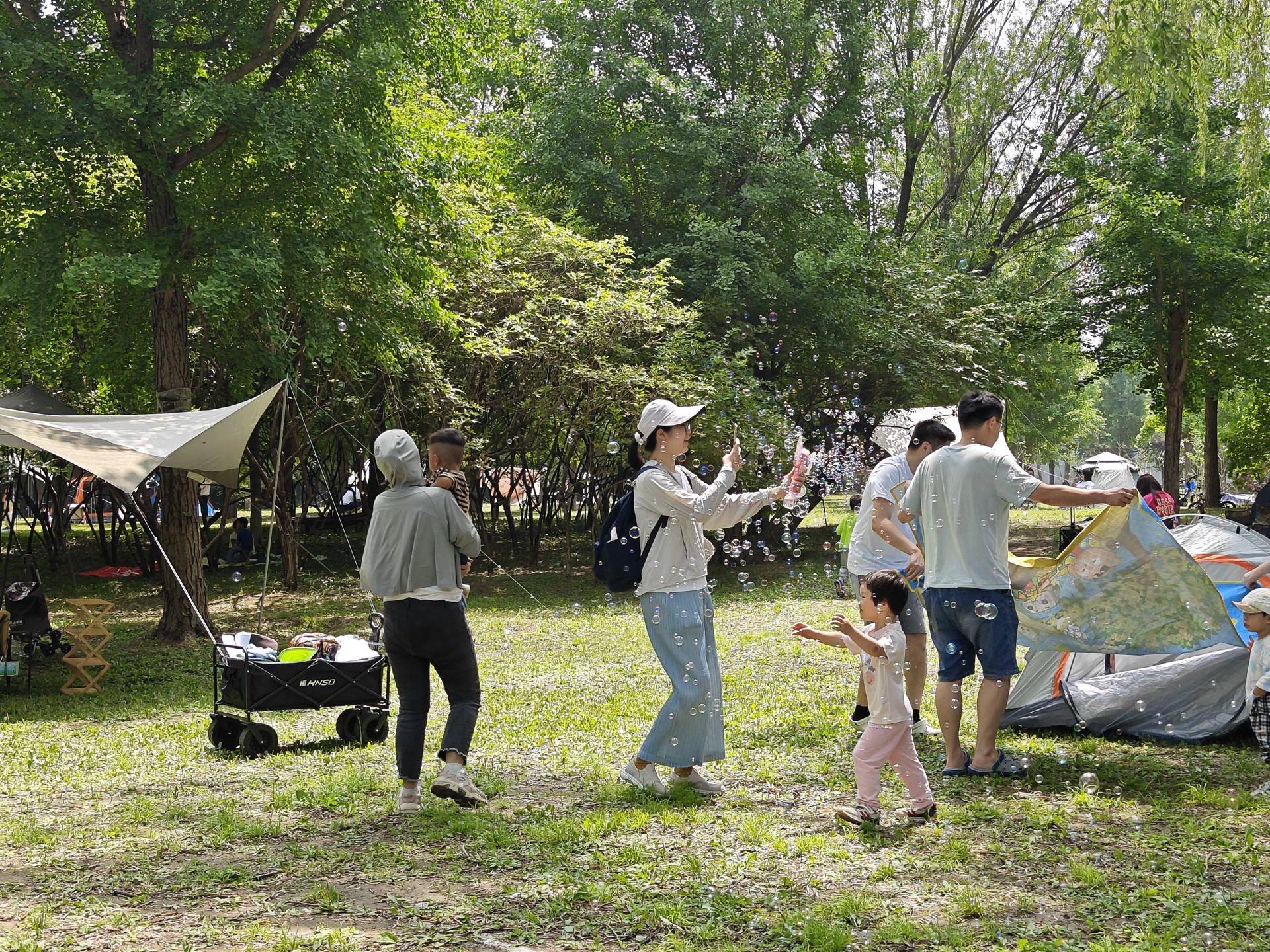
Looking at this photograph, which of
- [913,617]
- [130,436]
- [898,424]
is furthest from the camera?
[898,424]

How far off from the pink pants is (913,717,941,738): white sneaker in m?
1.78

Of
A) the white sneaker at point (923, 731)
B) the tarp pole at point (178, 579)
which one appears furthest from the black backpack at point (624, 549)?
the tarp pole at point (178, 579)

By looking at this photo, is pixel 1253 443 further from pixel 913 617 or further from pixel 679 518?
pixel 679 518

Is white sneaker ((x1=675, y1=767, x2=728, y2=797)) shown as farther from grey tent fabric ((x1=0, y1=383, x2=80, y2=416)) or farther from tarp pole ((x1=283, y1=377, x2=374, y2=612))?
grey tent fabric ((x1=0, y1=383, x2=80, y2=416))

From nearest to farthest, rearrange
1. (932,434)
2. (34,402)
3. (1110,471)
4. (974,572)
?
(974,572) → (932,434) → (34,402) → (1110,471)

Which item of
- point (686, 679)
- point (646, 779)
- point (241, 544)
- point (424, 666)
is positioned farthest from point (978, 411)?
point (241, 544)

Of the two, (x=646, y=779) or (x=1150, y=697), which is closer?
(x=646, y=779)

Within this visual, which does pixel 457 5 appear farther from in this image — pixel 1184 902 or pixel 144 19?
pixel 1184 902

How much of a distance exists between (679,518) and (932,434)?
5.51 ft

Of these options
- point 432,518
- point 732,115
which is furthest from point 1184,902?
point 732,115

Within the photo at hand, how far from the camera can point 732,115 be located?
69.4 ft

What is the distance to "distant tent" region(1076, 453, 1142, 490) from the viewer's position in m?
15.8

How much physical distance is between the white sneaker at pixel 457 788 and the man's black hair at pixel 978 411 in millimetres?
2946

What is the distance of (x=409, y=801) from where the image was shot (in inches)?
214
